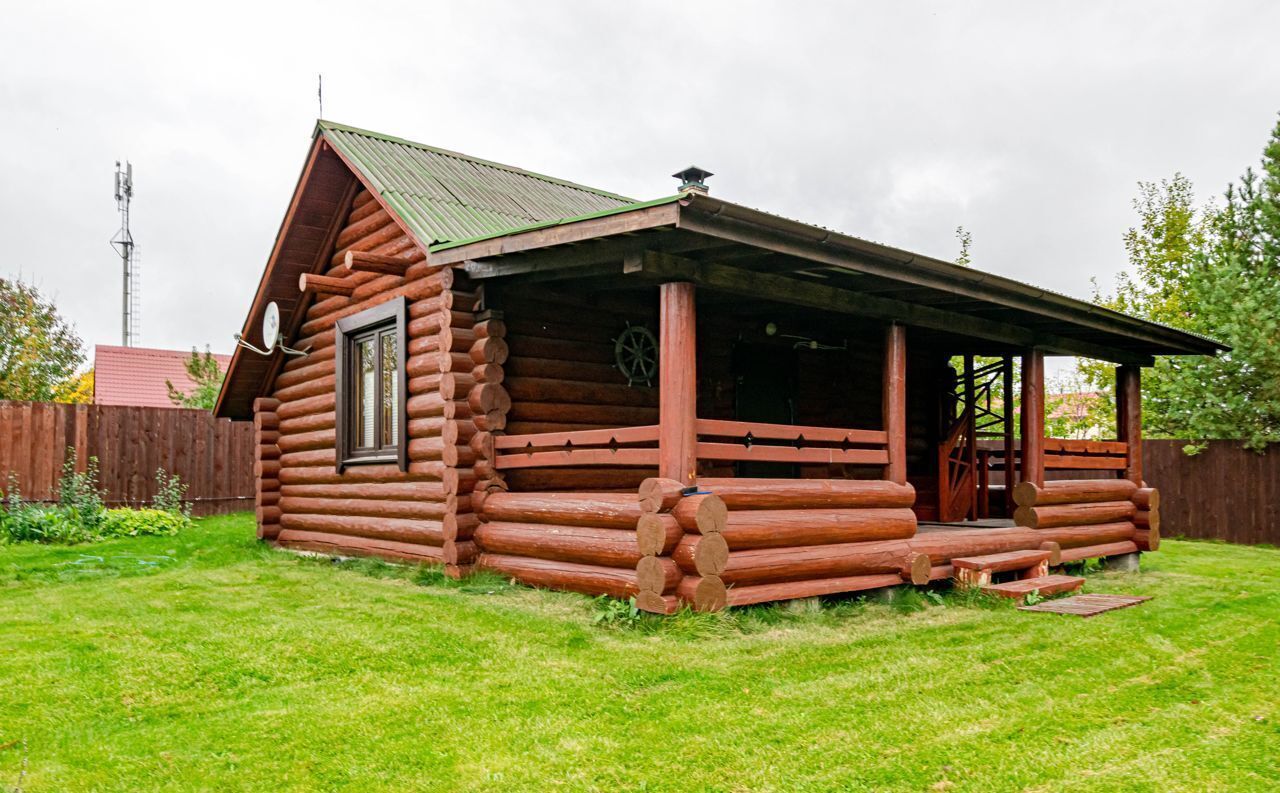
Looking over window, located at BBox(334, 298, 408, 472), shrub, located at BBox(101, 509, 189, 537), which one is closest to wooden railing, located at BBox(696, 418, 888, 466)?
window, located at BBox(334, 298, 408, 472)

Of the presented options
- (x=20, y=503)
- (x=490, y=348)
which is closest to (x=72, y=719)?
(x=490, y=348)

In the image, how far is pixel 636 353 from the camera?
1003 cm

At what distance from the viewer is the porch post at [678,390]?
7000mm

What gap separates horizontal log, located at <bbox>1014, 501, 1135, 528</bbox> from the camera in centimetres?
1030

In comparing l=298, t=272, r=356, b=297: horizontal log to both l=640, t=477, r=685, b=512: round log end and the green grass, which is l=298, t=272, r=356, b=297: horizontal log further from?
l=640, t=477, r=685, b=512: round log end

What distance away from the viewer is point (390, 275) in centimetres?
1060

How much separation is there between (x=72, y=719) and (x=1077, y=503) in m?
10.1

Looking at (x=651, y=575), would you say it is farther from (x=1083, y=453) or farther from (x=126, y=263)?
(x=126, y=263)

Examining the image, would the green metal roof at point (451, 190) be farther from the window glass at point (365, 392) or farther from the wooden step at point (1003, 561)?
the wooden step at point (1003, 561)

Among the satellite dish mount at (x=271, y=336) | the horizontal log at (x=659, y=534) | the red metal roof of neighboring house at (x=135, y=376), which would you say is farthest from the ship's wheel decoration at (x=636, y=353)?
the red metal roof of neighboring house at (x=135, y=376)

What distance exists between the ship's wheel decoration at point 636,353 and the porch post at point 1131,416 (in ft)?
20.7

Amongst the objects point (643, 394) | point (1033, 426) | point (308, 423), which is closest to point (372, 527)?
point (308, 423)

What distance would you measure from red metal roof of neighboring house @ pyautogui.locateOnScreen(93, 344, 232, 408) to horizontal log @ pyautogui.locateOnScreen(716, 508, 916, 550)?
25501 millimetres

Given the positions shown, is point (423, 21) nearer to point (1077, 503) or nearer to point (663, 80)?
point (663, 80)
